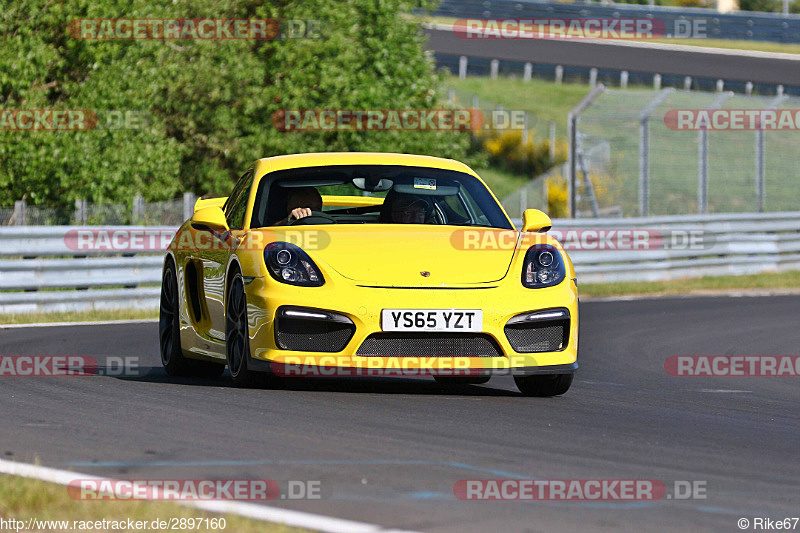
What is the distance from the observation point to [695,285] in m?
21.7

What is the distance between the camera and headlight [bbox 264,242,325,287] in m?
7.66

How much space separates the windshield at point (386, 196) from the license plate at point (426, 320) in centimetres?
119

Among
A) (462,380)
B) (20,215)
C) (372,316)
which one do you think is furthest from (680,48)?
(372,316)

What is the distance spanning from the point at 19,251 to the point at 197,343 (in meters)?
7.17

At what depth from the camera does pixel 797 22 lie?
51594 mm

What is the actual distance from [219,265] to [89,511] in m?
4.10

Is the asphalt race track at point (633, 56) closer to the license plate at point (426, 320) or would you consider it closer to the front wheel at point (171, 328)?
the front wheel at point (171, 328)

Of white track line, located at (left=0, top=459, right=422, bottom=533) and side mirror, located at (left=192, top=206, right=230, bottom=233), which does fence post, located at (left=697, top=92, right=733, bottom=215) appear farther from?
white track line, located at (left=0, top=459, right=422, bottom=533)

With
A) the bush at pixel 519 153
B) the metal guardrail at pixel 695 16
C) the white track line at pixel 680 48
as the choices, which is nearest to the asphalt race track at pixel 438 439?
the bush at pixel 519 153

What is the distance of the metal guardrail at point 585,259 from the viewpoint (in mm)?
15602

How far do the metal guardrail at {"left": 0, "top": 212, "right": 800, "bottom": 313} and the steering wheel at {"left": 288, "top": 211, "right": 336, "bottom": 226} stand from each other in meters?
7.48

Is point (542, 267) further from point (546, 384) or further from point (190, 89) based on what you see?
point (190, 89)

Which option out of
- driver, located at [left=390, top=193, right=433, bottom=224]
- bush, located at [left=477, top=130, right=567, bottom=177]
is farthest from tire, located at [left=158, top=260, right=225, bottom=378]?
bush, located at [left=477, top=130, right=567, bottom=177]

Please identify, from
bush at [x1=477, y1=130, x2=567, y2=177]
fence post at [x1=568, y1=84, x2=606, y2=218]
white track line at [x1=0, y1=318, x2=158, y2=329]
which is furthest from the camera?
bush at [x1=477, y1=130, x2=567, y2=177]
